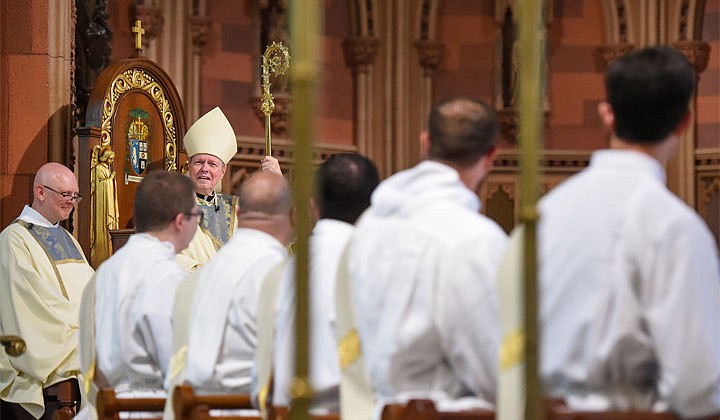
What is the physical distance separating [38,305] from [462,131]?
4.22 metres

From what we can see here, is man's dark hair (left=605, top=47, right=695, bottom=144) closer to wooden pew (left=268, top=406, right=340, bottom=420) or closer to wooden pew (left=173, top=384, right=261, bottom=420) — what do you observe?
wooden pew (left=268, top=406, right=340, bottom=420)

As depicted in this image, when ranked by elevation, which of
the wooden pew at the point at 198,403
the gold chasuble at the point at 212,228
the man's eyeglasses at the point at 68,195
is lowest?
the wooden pew at the point at 198,403

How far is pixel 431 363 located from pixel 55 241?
4.40m

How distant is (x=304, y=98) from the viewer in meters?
2.29

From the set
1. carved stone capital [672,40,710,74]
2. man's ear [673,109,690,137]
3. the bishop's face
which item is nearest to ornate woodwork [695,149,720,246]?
carved stone capital [672,40,710,74]

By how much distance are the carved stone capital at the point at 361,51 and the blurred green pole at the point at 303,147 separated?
8873mm

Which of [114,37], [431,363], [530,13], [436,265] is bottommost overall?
[431,363]

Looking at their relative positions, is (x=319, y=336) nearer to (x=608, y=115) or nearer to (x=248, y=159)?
(x=608, y=115)

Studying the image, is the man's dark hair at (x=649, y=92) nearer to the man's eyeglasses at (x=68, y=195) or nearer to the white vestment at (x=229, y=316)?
the white vestment at (x=229, y=316)

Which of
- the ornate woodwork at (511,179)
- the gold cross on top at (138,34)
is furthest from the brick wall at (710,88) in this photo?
the gold cross on top at (138,34)

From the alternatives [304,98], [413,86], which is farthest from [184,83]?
[304,98]

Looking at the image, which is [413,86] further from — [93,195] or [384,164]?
[93,195]

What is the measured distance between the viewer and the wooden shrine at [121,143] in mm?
7371

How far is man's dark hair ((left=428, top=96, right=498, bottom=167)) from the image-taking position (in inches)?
132
